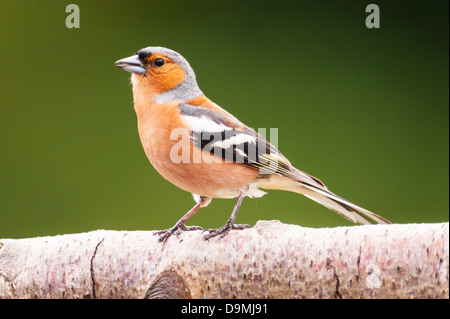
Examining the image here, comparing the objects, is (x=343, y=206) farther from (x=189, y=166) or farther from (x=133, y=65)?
(x=133, y=65)

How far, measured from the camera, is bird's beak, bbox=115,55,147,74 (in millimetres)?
2329

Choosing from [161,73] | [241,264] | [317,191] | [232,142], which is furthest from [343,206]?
[161,73]

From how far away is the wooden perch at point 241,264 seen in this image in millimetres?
1657

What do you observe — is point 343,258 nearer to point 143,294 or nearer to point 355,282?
point 355,282

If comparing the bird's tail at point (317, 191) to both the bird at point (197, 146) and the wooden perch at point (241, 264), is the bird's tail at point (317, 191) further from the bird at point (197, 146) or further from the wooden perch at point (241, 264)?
the wooden perch at point (241, 264)

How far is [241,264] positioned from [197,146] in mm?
641

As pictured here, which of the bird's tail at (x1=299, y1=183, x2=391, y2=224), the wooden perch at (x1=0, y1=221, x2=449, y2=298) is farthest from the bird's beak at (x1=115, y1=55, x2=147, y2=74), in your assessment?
the bird's tail at (x1=299, y1=183, x2=391, y2=224)

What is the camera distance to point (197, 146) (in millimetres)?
2320

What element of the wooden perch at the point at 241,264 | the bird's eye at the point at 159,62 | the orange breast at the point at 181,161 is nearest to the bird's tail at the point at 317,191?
the orange breast at the point at 181,161

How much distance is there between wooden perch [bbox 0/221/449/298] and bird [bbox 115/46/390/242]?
0.63 feet

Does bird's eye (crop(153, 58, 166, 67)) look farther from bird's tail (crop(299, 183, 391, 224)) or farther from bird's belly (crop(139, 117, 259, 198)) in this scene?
bird's tail (crop(299, 183, 391, 224))

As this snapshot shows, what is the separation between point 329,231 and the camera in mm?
1834
